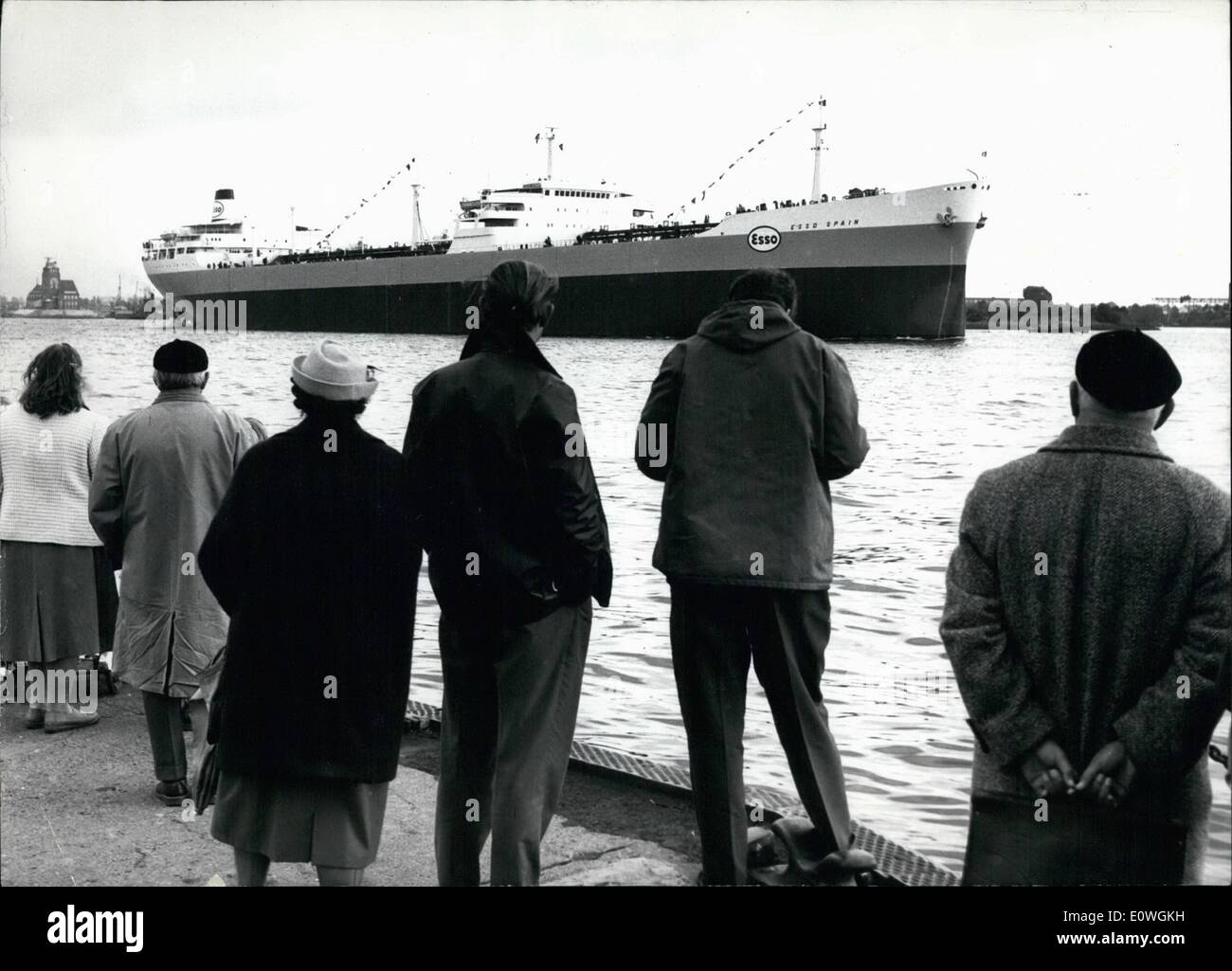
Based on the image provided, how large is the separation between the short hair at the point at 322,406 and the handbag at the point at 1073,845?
5.72 feet

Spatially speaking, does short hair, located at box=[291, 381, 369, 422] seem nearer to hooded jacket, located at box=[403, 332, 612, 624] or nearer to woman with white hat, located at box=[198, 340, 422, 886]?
woman with white hat, located at box=[198, 340, 422, 886]

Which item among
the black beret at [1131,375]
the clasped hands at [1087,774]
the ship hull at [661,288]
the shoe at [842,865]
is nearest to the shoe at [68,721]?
the shoe at [842,865]

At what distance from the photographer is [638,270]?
724 inches

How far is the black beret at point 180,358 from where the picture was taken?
4523 mm

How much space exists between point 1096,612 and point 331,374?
72.8 inches

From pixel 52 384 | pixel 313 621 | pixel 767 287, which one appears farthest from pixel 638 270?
pixel 313 621

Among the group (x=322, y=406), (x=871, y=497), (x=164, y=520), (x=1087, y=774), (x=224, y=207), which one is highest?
(x=224, y=207)

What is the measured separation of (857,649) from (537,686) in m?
5.27

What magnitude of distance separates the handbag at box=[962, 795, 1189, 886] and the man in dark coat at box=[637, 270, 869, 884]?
30.9 inches

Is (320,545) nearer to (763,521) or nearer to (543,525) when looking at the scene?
(543,525)

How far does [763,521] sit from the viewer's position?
3.52m

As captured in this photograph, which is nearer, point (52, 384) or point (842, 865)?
point (842, 865)

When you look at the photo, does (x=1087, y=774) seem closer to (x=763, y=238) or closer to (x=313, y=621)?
(x=313, y=621)
